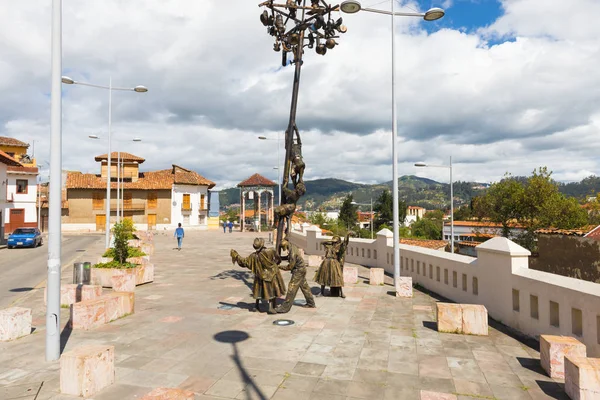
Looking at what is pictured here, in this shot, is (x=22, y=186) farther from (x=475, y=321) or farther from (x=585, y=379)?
(x=585, y=379)

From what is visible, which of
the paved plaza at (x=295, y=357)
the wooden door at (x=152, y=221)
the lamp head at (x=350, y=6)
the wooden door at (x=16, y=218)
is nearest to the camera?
the paved plaza at (x=295, y=357)

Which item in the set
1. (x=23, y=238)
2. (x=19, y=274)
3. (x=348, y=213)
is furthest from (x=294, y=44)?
(x=348, y=213)

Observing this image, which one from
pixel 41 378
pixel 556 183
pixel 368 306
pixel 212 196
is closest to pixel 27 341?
pixel 41 378

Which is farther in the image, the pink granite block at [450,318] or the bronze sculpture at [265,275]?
the bronze sculpture at [265,275]

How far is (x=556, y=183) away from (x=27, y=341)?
4145 centimetres

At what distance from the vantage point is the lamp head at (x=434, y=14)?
10633 millimetres

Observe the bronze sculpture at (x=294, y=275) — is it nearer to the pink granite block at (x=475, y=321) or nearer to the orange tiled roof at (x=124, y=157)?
the pink granite block at (x=475, y=321)

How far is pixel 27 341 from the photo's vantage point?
6.73 metres

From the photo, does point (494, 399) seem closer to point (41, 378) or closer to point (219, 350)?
point (219, 350)

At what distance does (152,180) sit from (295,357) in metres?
53.1

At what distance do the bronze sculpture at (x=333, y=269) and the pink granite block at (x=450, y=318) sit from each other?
141 inches

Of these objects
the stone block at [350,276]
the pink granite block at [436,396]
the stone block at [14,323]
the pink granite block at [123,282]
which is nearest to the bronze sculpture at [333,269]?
the stone block at [350,276]

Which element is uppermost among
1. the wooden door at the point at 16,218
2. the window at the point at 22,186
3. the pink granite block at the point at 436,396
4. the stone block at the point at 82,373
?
the window at the point at 22,186

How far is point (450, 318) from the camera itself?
23.7 feet
